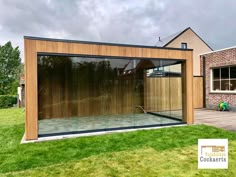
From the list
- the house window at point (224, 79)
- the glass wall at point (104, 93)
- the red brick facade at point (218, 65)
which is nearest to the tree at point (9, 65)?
the glass wall at point (104, 93)

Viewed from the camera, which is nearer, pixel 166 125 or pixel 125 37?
pixel 166 125

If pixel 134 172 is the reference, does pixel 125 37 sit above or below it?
above

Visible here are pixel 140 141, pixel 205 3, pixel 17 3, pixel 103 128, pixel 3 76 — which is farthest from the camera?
pixel 3 76

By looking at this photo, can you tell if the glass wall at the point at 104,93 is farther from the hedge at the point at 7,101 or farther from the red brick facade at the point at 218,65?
the hedge at the point at 7,101

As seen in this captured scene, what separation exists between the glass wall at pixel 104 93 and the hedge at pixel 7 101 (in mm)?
11339

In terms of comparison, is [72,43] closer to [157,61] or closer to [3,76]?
[157,61]

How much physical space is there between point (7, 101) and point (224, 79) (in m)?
16.9

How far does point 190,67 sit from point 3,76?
30815mm

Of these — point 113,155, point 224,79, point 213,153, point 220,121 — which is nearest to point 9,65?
point 224,79

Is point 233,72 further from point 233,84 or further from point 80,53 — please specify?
point 80,53

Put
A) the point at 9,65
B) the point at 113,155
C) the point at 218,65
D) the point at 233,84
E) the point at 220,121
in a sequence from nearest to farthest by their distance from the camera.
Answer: the point at 113,155 → the point at 220,121 → the point at 233,84 → the point at 218,65 → the point at 9,65

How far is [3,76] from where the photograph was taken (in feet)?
101

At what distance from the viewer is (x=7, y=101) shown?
1750 centimetres

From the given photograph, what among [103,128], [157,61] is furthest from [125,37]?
[103,128]
